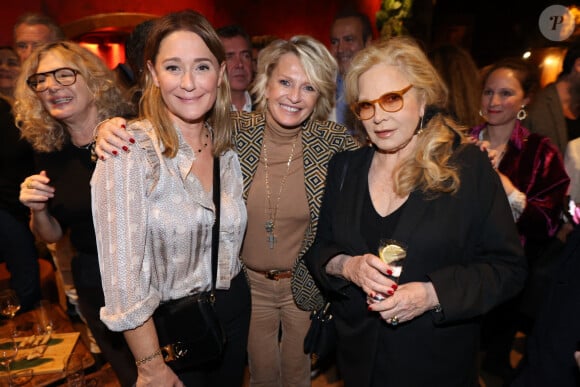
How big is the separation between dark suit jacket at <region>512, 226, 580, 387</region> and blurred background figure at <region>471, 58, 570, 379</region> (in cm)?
94

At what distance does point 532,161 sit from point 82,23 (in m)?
5.99

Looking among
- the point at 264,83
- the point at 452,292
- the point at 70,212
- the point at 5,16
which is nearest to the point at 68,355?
the point at 70,212

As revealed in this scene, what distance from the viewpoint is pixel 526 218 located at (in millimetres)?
2506

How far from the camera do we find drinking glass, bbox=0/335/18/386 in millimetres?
2287

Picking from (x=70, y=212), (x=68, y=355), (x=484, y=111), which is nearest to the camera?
(x=70, y=212)

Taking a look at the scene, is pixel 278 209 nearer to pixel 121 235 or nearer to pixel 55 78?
pixel 121 235

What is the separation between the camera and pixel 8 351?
7.74ft

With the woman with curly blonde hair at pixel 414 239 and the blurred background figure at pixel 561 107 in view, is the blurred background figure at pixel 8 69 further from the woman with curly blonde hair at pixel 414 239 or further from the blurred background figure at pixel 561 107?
the blurred background figure at pixel 561 107

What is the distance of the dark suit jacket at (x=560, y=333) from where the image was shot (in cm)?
149

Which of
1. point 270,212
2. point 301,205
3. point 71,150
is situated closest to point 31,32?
point 71,150

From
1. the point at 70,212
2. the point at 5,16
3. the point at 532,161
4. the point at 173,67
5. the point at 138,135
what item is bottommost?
the point at 70,212

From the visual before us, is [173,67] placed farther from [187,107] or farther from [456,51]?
[456,51]

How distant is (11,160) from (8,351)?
182cm

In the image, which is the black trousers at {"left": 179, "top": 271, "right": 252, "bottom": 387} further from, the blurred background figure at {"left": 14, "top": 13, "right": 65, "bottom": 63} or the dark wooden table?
the blurred background figure at {"left": 14, "top": 13, "right": 65, "bottom": 63}
